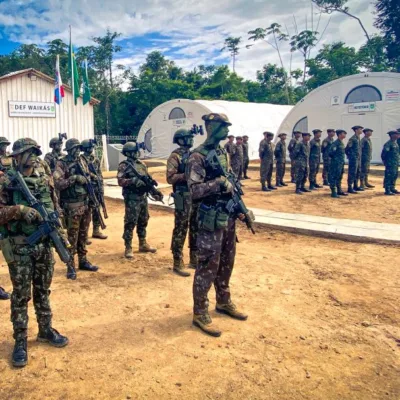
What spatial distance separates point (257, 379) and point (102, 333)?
1.59m

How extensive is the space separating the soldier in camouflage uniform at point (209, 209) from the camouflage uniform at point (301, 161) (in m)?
8.32

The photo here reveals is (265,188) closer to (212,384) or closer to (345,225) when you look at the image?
(345,225)

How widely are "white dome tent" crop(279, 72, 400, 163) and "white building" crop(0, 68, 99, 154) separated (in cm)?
1082

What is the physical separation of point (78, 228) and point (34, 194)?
221cm

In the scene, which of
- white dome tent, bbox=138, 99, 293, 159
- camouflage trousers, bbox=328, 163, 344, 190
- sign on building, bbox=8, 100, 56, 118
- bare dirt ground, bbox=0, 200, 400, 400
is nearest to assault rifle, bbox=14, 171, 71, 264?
bare dirt ground, bbox=0, 200, 400, 400

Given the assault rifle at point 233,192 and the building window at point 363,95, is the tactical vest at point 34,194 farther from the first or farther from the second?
the building window at point 363,95

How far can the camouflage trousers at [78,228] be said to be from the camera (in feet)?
17.7

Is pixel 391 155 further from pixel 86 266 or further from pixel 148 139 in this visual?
pixel 148 139

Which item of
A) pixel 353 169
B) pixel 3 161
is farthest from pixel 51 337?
pixel 353 169

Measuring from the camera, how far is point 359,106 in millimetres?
17188

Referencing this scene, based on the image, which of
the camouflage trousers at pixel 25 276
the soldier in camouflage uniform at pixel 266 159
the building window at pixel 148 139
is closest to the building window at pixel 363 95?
the soldier in camouflage uniform at pixel 266 159

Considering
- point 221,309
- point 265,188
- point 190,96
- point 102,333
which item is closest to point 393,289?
point 221,309

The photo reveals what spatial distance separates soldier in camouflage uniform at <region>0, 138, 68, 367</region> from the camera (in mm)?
3201

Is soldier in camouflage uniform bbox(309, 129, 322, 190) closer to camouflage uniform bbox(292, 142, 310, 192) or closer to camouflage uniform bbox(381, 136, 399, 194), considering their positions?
camouflage uniform bbox(292, 142, 310, 192)
